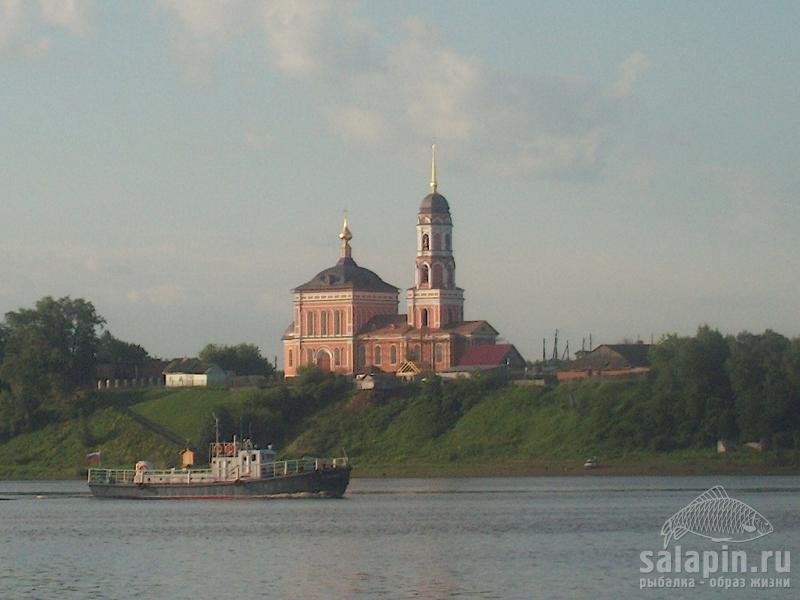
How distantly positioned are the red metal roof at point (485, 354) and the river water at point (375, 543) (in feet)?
173

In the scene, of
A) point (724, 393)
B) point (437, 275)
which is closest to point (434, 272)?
point (437, 275)

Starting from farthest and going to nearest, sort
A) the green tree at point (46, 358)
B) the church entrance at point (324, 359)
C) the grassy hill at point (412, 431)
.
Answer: the church entrance at point (324, 359) → the green tree at point (46, 358) → the grassy hill at point (412, 431)

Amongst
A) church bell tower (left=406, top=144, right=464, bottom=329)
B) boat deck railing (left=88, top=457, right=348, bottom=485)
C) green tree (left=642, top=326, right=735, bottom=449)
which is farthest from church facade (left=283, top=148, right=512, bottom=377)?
boat deck railing (left=88, top=457, right=348, bottom=485)

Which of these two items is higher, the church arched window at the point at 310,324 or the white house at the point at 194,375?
the church arched window at the point at 310,324

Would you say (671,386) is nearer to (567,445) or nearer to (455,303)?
→ (567,445)

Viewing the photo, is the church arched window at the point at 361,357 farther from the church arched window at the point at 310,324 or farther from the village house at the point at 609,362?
the village house at the point at 609,362

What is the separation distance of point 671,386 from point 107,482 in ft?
138

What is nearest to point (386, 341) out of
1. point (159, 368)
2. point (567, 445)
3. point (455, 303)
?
point (455, 303)

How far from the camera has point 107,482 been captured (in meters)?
118

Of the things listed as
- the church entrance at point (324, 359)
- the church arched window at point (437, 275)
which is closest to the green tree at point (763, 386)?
the church arched window at point (437, 275)

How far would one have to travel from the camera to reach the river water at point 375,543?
59812 mm

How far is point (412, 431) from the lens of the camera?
478 feet

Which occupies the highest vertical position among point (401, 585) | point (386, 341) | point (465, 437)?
point (386, 341)

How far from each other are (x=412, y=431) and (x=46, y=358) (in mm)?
37732
